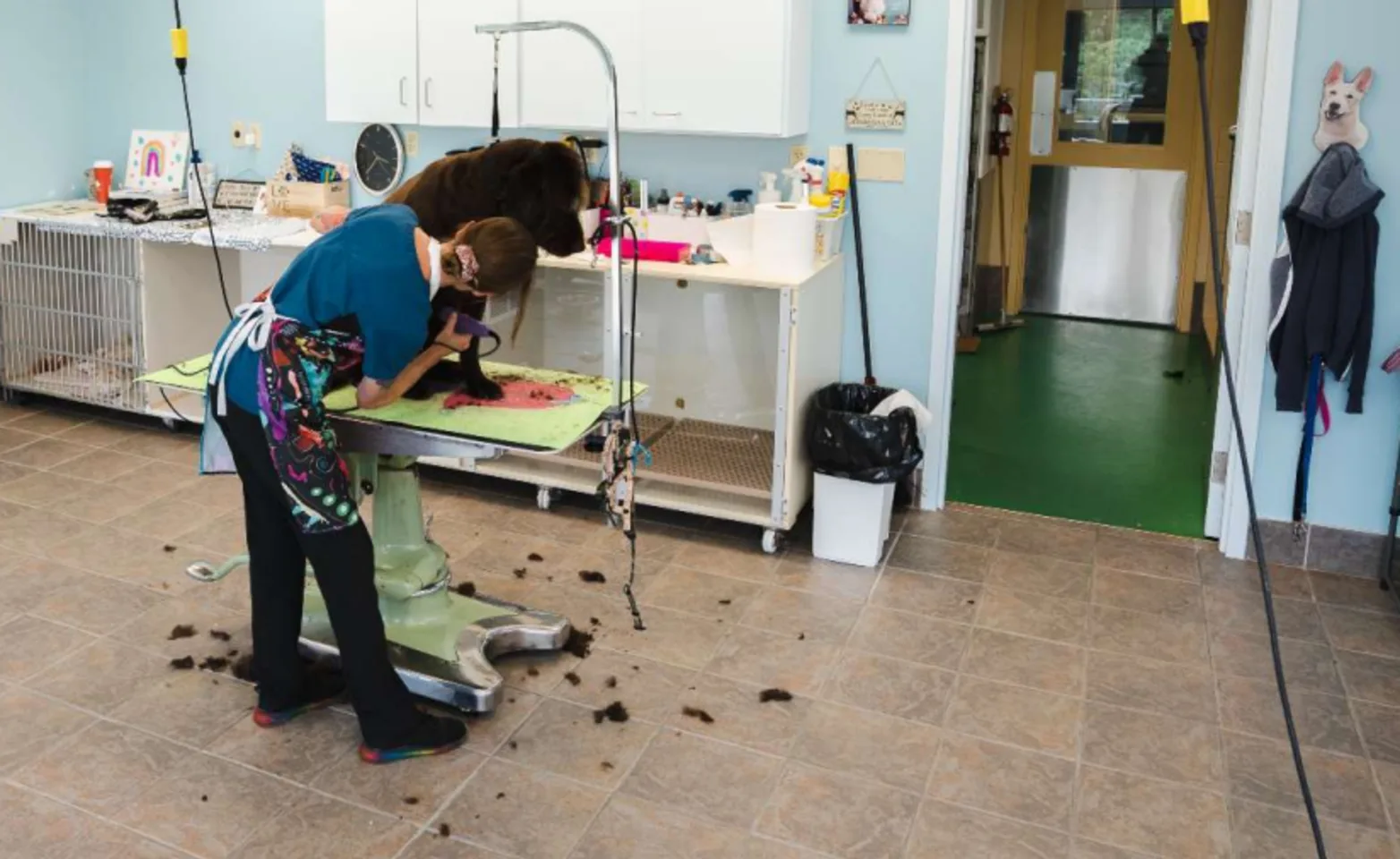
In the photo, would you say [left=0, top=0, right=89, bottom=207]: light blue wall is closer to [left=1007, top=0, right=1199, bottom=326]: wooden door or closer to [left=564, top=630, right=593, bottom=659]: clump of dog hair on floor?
[left=564, top=630, right=593, bottom=659]: clump of dog hair on floor

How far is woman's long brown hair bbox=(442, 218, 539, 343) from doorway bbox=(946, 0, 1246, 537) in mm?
3536

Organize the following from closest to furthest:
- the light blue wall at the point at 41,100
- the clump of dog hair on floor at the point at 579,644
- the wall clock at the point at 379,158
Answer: the clump of dog hair on floor at the point at 579,644
the wall clock at the point at 379,158
the light blue wall at the point at 41,100

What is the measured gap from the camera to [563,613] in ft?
11.3

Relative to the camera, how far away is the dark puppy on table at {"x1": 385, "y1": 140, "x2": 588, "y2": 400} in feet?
9.70

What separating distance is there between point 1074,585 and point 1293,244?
1167 millimetres

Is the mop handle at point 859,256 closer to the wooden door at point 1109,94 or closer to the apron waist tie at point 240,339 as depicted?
the apron waist tie at point 240,339

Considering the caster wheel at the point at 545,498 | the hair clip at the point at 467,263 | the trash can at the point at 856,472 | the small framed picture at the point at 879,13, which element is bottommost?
the caster wheel at the point at 545,498

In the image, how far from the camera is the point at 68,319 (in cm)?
516

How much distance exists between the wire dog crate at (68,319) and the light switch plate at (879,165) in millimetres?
2825

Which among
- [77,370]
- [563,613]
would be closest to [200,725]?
[563,613]

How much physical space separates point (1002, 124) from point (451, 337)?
4.71 m

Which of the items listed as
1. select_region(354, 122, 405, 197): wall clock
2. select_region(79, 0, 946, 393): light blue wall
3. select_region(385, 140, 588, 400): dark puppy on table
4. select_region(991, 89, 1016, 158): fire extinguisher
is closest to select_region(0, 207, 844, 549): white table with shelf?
select_region(79, 0, 946, 393): light blue wall

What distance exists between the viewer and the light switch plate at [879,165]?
4.06 meters

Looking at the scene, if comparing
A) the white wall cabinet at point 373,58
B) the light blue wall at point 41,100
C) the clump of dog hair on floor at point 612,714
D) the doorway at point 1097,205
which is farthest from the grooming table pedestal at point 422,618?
the doorway at point 1097,205
